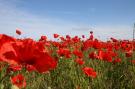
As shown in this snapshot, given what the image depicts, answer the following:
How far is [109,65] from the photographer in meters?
5.83

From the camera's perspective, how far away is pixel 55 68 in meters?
4.81

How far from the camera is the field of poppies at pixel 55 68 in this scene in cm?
117

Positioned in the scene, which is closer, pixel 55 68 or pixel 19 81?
pixel 19 81

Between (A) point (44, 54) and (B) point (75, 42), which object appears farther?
(B) point (75, 42)

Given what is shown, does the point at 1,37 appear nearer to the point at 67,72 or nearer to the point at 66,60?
the point at 67,72

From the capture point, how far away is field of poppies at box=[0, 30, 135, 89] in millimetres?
1167

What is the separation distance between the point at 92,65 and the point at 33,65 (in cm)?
428

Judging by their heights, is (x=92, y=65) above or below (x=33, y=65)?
below

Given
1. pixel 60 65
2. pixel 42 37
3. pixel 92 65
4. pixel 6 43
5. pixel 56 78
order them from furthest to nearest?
pixel 42 37, pixel 92 65, pixel 60 65, pixel 56 78, pixel 6 43

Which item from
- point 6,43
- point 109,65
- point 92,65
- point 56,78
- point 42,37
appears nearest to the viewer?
point 6,43

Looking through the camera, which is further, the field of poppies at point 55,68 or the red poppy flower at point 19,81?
the red poppy flower at point 19,81

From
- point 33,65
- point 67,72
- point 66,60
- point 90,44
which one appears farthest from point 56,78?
point 33,65

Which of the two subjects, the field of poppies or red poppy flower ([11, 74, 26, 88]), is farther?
red poppy flower ([11, 74, 26, 88])

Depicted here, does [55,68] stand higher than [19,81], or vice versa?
[19,81]
